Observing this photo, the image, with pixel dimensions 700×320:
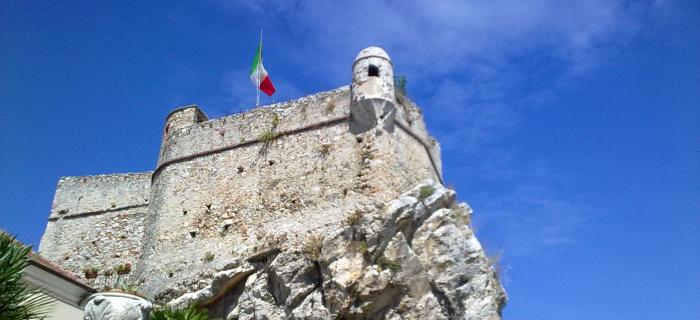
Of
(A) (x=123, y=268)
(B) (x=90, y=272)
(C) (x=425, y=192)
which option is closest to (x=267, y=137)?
(C) (x=425, y=192)

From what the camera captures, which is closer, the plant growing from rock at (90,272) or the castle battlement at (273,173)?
the castle battlement at (273,173)

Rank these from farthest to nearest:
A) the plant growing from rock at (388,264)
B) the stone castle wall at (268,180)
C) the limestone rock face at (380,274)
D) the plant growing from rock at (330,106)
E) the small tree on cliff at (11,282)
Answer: the plant growing from rock at (330,106) < the stone castle wall at (268,180) < the plant growing from rock at (388,264) < the limestone rock face at (380,274) < the small tree on cliff at (11,282)

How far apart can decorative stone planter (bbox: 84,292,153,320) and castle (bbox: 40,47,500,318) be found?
7155 millimetres

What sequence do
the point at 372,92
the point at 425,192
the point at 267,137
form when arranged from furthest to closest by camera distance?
the point at 267,137 → the point at 372,92 → the point at 425,192

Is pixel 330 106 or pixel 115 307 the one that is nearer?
pixel 115 307

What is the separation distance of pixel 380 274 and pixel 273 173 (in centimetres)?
436

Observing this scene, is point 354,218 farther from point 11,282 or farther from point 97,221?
point 97,221

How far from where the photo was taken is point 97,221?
21.1 meters

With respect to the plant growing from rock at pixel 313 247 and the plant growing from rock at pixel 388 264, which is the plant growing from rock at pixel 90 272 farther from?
the plant growing from rock at pixel 388 264

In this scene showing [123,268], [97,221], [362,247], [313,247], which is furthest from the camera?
[97,221]

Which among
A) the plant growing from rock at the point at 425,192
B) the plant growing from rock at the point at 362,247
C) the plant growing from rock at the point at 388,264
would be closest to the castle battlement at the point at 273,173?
the plant growing from rock at the point at 425,192

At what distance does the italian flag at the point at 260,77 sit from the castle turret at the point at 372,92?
3368mm

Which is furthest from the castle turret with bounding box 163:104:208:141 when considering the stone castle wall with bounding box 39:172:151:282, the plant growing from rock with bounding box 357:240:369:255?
the plant growing from rock with bounding box 357:240:369:255

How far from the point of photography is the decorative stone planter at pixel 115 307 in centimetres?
865
